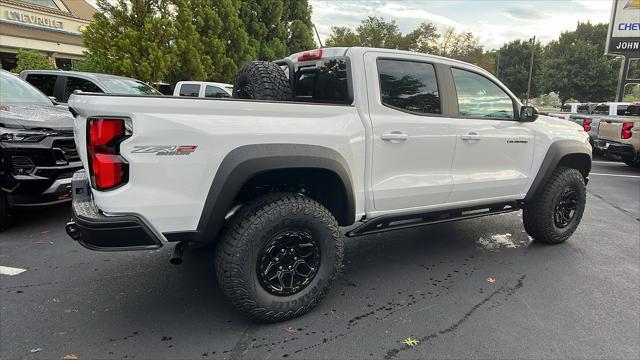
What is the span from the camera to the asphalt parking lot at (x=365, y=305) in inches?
103

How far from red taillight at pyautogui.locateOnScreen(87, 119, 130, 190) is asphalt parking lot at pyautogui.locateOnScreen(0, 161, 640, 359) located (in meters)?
1.07

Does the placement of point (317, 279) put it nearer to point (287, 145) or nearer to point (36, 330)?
point (287, 145)

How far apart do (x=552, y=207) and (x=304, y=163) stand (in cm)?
296

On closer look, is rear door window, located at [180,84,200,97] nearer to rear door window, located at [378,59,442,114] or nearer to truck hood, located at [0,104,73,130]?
truck hood, located at [0,104,73,130]

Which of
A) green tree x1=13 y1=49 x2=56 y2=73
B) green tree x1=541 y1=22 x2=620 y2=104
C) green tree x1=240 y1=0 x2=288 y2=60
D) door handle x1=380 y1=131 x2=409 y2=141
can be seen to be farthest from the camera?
green tree x1=541 y1=22 x2=620 y2=104

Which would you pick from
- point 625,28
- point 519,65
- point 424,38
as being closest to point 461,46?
point 424,38

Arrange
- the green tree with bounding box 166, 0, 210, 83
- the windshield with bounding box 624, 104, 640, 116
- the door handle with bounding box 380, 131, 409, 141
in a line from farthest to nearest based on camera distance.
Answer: the green tree with bounding box 166, 0, 210, 83, the windshield with bounding box 624, 104, 640, 116, the door handle with bounding box 380, 131, 409, 141

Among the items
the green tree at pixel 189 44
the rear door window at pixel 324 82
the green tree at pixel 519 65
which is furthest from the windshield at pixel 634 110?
the green tree at pixel 519 65

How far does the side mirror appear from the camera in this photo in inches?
156

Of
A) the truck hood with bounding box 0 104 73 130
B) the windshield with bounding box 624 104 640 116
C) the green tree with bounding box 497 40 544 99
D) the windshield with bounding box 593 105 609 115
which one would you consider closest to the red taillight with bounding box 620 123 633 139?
the windshield with bounding box 624 104 640 116

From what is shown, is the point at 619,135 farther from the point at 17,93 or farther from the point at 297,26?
the point at 297,26

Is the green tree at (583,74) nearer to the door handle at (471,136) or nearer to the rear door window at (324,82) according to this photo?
the door handle at (471,136)

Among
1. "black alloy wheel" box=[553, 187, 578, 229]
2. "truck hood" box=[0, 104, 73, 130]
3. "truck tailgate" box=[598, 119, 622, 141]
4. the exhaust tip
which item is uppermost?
"truck hood" box=[0, 104, 73, 130]

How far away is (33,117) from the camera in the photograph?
14.9ft
